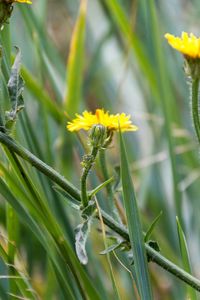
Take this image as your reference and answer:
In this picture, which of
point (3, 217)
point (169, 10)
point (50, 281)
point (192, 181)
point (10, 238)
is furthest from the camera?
point (169, 10)

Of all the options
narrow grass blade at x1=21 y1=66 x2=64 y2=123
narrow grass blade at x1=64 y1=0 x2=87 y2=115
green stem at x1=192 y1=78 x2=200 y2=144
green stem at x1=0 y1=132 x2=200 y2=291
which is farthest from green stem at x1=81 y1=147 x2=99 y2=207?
narrow grass blade at x1=64 y1=0 x2=87 y2=115

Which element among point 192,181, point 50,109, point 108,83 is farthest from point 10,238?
point 108,83

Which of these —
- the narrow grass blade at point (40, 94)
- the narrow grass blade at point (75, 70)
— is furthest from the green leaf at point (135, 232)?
the narrow grass blade at point (75, 70)

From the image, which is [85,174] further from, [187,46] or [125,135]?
[125,135]

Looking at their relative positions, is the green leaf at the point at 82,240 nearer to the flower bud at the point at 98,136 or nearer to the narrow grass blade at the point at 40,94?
the flower bud at the point at 98,136

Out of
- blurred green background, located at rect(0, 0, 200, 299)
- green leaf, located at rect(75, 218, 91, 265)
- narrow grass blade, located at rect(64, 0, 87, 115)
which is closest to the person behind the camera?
green leaf, located at rect(75, 218, 91, 265)

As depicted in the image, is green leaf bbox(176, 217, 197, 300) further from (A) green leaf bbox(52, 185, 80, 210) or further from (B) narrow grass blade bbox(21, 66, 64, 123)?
(B) narrow grass blade bbox(21, 66, 64, 123)

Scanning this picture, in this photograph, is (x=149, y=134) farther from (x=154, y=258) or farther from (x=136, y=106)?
(x=154, y=258)
